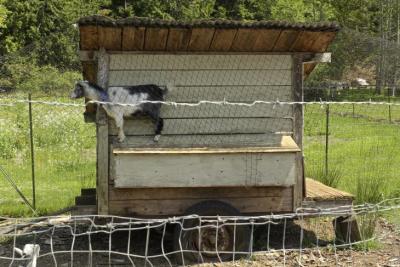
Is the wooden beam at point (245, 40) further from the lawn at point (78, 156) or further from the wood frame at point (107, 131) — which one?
the lawn at point (78, 156)

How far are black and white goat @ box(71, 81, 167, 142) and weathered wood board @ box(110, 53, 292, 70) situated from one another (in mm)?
259

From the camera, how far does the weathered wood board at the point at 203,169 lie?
17.6ft

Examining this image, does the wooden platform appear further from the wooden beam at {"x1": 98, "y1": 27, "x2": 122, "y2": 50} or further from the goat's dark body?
the wooden beam at {"x1": 98, "y1": 27, "x2": 122, "y2": 50}

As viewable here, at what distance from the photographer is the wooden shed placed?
5.37 metres

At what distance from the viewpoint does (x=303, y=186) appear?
5992 mm

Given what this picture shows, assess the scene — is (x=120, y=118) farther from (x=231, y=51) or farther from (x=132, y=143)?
(x=231, y=51)

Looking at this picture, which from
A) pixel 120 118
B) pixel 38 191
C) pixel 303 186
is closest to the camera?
pixel 120 118

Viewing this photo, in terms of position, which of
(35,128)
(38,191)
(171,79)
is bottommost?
(38,191)

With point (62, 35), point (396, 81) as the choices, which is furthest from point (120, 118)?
point (396, 81)

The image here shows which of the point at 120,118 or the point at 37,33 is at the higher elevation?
the point at 37,33

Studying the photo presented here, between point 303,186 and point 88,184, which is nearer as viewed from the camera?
point 303,186

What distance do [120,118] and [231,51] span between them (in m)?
1.29

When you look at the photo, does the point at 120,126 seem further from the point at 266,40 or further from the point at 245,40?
the point at 266,40

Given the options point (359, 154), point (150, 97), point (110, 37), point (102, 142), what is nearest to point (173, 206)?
point (102, 142)
